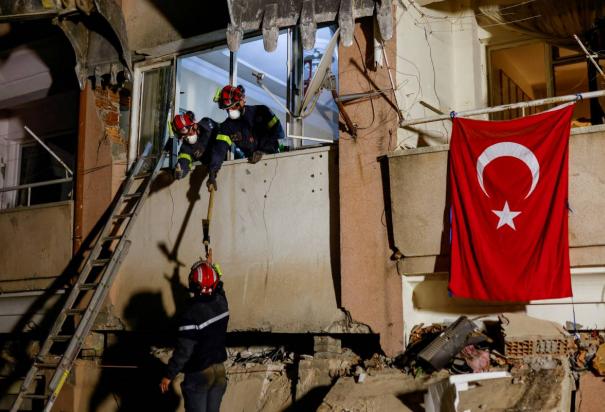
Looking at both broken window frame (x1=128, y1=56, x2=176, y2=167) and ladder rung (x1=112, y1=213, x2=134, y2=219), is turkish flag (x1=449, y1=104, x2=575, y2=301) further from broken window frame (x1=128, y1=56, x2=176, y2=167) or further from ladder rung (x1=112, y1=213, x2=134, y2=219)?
broken window frame (x1=128, y1=56, x2=176, y2=167)

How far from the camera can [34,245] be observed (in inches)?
427

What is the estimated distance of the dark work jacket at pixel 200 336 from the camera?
7371 mm

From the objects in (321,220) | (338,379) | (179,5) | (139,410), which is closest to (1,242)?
(139,410)

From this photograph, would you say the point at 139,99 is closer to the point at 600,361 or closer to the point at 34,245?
the point at 34,245

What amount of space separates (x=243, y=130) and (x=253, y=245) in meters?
1.53

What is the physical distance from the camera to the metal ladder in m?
8.02

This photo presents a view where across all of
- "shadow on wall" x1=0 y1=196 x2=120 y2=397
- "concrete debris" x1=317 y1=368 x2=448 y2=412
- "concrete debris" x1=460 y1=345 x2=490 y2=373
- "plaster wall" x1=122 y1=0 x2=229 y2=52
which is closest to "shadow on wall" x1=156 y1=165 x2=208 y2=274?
"shadow on wall" x1=0 y1=196 x2=120 y2=397

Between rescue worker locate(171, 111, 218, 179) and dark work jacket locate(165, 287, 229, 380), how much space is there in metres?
2.19

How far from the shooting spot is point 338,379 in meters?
7.66

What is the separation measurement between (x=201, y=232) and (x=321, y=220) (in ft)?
5.87

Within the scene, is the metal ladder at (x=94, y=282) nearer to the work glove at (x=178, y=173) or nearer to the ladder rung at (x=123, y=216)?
the ladder rung at (x=123, y=216)

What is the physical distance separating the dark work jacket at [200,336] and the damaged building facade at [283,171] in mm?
1133

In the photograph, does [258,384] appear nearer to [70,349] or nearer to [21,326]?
[70,349]

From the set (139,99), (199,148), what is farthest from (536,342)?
(139,99)
